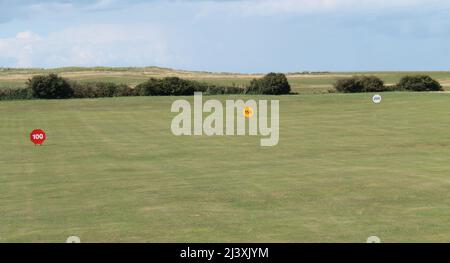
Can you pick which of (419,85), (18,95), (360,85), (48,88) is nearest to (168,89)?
(48,88)

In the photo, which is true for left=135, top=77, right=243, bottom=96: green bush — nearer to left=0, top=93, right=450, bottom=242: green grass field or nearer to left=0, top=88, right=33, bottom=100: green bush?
left=0, top=88, right=33, bottom=100: green bush

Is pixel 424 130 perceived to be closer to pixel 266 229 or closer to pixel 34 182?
pixel 34 182

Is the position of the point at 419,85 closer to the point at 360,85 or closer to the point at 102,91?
the point at 360,85

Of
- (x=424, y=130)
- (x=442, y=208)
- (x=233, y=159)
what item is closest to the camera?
(x=442, y=208)

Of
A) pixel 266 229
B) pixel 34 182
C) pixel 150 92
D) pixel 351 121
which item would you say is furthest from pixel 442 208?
pixel 150 92

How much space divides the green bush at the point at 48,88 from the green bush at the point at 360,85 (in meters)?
40.8

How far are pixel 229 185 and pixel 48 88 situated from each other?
90630mm

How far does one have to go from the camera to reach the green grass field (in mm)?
19312

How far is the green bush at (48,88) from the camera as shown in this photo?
115 meters

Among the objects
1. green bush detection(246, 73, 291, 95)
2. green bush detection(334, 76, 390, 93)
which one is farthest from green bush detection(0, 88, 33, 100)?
green bush detection(334, 76, 390, 93)

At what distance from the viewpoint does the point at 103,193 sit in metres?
26.9

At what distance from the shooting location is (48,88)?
115 metres

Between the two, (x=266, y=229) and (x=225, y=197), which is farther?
(x=225, y=197)
